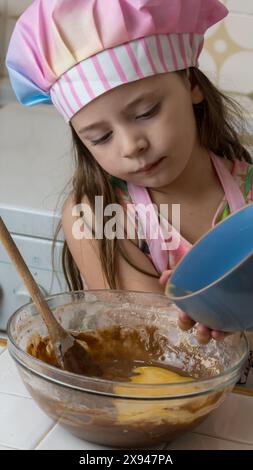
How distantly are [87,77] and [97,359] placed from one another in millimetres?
412

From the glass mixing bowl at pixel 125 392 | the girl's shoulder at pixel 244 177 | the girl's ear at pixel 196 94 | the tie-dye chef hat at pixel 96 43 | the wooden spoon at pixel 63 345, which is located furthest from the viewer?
the girl's shoulder at pixel 244 177

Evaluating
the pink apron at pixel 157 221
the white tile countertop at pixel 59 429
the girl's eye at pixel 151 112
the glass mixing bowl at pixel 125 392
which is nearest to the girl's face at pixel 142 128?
the girl's eye at pixel 151 112

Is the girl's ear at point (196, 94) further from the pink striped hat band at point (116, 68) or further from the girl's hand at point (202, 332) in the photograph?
the girl's hand at point (202, 332)

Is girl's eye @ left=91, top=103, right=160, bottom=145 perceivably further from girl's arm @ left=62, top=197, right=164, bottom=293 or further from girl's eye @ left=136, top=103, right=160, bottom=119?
girl's arm @ left=62, top=197, right=164, bottom=293

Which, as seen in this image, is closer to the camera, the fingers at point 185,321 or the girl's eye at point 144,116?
the fingers at point 185,321

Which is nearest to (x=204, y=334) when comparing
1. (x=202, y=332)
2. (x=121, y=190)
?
(x=202, y=332)

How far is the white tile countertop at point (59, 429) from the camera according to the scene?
0.83 meters

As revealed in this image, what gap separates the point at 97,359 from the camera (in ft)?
3.15

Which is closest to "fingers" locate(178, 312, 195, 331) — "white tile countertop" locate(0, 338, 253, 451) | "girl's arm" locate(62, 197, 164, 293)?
"white tile countertop" locate(0, 338, 253, 451)

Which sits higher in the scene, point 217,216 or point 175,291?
point 175,291

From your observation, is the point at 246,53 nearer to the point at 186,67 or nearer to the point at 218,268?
the point at 186,67

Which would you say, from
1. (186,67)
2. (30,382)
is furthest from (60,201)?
(30,382)

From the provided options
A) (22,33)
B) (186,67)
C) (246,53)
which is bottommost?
(246,53)

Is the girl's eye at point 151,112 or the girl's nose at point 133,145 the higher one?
the girl's eye at point 151,112
